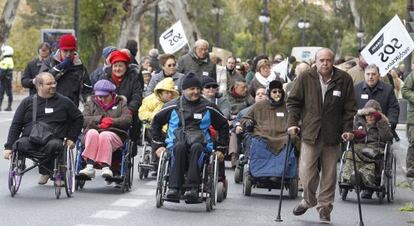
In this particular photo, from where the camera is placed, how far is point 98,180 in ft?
58.4

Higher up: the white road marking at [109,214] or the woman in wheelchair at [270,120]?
the woman in wheelchair at [270,120]

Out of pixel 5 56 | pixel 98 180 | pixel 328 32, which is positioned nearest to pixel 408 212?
pixel 98 180

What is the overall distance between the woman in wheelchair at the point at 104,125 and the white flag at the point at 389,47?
16.7ft

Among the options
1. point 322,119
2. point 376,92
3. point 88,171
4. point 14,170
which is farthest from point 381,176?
point 14,170

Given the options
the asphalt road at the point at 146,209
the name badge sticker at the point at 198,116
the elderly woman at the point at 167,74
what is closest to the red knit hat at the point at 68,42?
the asphalt road at the point at 146,209

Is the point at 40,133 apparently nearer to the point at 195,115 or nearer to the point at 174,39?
the point at 195,115

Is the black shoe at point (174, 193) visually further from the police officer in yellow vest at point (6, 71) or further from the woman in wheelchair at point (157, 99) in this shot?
the police officer in yellow vest at point (6, 71)

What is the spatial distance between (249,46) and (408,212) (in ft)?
287

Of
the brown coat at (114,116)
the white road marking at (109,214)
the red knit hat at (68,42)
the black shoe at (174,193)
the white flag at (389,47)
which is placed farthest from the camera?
the white flag at (389,47)

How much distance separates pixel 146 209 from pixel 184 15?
127 ft

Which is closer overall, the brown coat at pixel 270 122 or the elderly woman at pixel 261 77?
the brown coat at pixel 270 122

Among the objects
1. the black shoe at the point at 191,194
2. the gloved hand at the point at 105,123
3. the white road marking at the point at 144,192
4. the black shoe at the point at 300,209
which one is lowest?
the black shoe at the point at 300,209

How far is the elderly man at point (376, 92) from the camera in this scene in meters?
17.5

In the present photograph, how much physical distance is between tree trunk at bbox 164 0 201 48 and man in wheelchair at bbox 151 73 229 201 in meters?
37.0
